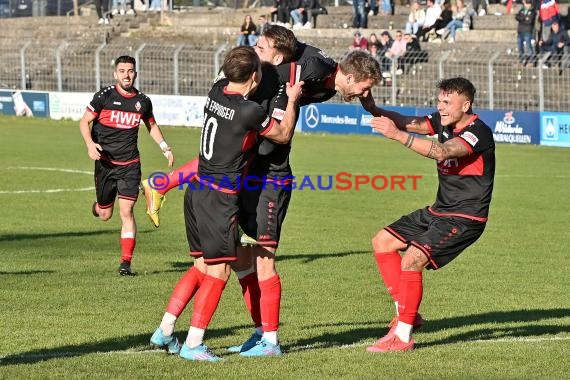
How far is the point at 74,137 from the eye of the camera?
32.7 meters

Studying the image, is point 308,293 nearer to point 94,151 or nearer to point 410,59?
point 94,151

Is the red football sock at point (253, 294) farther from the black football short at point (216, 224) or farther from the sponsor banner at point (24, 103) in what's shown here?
the sponsor banner at point (24, 103)

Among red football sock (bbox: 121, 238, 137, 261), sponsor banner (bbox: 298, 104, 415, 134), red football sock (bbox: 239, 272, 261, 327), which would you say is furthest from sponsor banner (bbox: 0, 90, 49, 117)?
red football sock (bbox: 239, 272, 261, 327)

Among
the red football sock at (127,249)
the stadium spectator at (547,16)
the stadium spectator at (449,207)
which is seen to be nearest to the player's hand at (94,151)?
the red football sock at (127,249)

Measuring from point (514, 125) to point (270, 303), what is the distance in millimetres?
23823

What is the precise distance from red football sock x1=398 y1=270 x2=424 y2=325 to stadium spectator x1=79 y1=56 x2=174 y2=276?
541 cm

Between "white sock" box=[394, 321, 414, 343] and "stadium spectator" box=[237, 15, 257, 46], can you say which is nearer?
"white sock" box=[394, 321, 414, 343]

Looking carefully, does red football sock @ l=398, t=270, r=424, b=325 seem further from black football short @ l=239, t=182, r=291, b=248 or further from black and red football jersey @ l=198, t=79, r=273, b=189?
black and red football jersey @ l=198, t=79, r=273, b=189

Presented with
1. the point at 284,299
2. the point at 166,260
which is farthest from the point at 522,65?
the point at 284,299

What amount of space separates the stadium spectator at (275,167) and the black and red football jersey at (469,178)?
2.89 ft

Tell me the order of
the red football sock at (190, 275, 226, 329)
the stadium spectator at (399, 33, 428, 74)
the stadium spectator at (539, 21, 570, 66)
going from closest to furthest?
the red football sock at (190, 275, 226, 329) < the stadium spectator at (539, 21, 570, 66) < the stadium spectator at (399, 33, 428, 74)

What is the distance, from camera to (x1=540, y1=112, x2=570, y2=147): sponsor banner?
30.1 metres

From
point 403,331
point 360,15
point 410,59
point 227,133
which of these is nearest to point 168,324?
point 227,133

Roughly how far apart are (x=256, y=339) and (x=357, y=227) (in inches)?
343
